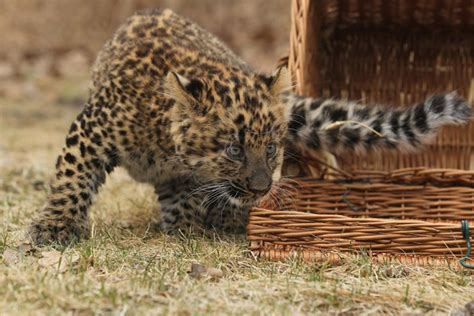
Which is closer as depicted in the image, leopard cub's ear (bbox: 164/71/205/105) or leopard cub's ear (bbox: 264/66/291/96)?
leopard cub's ear (bbox: 164/71/205/105)

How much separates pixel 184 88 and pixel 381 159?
285 cm

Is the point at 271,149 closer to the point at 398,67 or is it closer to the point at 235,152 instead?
the point at 235,152

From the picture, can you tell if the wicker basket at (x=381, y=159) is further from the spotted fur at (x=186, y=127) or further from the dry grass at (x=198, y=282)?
the spotted fur at (x=186, y=127)

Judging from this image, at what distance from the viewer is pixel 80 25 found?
14555mm

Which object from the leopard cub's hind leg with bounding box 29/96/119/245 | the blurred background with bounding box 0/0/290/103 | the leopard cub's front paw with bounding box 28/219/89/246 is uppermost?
the blurred background with bounding box 0/0/290/103

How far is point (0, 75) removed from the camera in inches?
524

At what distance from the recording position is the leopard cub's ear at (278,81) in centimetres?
456

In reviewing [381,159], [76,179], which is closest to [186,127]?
[76,179]

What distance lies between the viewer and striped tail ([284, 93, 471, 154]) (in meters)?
4.58

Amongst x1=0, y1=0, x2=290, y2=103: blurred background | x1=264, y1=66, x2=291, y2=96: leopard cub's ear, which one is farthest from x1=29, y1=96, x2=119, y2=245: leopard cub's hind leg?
x1=0, y1=0, x2=290, y2=103: blurred background

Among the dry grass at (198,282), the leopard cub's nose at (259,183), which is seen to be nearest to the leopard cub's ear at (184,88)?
the leopard cub's nose at (259,183)

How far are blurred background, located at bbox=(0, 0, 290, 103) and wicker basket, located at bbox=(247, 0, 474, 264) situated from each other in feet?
24.8

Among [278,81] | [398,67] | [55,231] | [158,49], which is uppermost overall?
[398,67]

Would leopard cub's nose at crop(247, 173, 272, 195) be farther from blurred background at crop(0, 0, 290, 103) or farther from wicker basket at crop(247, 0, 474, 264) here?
blurred background at crop(0, 0, 290, 103)
